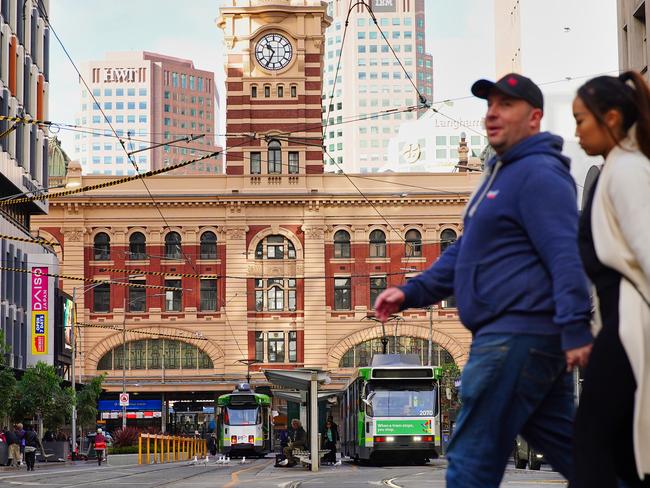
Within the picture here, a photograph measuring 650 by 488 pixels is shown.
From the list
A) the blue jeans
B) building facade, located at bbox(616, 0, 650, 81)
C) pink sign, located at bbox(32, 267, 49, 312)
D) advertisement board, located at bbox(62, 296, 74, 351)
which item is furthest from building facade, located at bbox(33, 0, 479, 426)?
the blue jeans

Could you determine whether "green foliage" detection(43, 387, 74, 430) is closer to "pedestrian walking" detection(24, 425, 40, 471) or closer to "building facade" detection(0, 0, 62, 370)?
"building facade" detection(0, 0, 62, 370)

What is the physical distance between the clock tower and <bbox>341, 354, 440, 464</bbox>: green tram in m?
44.1

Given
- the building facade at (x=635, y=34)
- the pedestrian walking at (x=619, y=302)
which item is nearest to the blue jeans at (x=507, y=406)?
the pedestrian walking at (x=619, y=302)

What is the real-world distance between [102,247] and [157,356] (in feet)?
22.9

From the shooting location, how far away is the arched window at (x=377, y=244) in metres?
77.4

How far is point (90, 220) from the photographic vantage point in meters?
77.4

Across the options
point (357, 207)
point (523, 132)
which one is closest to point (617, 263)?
point (523, 132)

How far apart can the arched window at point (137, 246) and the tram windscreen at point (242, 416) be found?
2676 centimetres

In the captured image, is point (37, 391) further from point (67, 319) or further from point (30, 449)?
point (67, 319)

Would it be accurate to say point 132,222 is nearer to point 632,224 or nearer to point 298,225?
point 298,225

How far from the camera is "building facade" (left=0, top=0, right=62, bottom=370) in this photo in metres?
48.7

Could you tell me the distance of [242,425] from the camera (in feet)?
170

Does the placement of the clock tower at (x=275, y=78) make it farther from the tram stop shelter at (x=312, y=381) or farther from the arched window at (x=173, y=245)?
the tram stop shelter at (x=312, y=381)

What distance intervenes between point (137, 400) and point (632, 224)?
75.4 meters
